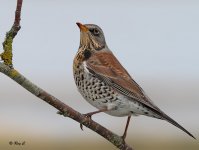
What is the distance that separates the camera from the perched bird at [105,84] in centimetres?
645

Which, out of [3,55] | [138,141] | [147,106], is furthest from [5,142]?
[3,55]

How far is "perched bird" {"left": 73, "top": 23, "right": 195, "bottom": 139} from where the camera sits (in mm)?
6445

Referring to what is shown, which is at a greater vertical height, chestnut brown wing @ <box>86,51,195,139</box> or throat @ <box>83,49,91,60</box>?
throat @ <box>83,49,91,60</box>

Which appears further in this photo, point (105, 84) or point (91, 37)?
point (91, 37)

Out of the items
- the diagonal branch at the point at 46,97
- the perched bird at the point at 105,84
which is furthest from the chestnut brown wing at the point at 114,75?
the diagonal branch at the point at 46,97

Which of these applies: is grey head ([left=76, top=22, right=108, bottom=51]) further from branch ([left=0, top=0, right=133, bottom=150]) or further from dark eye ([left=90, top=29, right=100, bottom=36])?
branch ([left=0, top=0, right=133, bottom=150])

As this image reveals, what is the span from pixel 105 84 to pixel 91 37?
660 millimetres

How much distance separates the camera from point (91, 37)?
7.16 metres

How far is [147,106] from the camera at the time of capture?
251 inches

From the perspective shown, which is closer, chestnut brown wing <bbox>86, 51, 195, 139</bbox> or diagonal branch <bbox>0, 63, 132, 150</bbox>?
diagonal branch <bbox>0, 63, 132, 150</bbox>

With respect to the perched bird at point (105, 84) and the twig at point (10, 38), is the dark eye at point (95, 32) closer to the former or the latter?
the perched bird at point (105, 84)

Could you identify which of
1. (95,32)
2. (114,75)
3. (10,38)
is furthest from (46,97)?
(95,32)

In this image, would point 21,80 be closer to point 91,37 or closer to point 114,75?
point 114,75

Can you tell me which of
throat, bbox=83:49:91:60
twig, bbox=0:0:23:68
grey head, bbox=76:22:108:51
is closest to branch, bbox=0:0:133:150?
twig, bbox=0:0:23:68
